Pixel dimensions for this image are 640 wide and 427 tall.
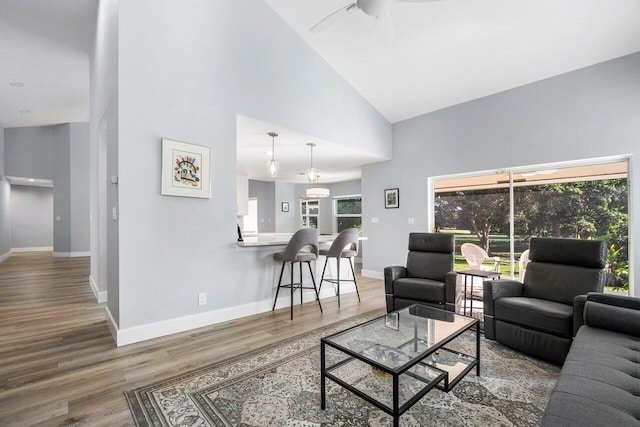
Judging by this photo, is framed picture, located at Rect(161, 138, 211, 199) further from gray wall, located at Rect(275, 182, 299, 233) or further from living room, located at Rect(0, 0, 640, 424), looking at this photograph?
gray wall, located at Rect(275, 182, 299, 233)

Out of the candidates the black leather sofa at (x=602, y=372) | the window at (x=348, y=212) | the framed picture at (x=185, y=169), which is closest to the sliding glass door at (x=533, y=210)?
the black leather sofa at (x=602, y=372)

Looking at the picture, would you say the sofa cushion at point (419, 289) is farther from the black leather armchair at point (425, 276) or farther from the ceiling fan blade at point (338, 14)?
the ceiling fan blade at point (338, 14)

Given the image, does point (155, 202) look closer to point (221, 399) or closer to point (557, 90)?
point (221, 399)

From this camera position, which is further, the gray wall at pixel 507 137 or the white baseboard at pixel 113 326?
the gray wall at pixel 507 137

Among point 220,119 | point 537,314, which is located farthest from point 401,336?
A: point 220,119

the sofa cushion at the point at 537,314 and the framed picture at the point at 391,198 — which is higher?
the framed picture at the point at 391,198

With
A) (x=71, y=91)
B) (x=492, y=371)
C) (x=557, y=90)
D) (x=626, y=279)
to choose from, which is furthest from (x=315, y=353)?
(x=71, y=91)

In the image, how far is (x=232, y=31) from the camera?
3301mm

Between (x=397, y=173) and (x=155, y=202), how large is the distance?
406 cm

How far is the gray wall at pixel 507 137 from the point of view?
329 centimetres

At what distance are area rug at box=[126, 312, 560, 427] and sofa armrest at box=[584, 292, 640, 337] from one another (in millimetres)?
515

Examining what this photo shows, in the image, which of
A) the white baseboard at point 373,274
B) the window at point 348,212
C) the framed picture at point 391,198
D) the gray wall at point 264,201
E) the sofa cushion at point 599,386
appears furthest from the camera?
the gray wall at point 264,201

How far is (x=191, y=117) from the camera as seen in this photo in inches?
118

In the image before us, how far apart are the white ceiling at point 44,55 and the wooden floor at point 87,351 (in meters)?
3.52
